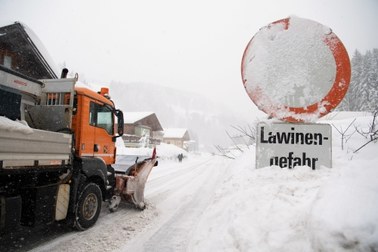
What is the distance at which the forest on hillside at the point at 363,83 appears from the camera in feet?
123

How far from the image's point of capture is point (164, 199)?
28.8ft

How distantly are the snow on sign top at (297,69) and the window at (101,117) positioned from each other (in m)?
4.57

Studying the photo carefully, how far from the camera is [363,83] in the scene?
39312 millimetres

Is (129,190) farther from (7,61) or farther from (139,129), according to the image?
(139,129)

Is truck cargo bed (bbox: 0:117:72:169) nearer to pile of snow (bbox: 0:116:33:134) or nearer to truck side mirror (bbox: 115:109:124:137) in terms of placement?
pile of snow (bbox: 0:116:33:134)

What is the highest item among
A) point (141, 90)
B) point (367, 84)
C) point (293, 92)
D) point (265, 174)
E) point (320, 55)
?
point (141, 90)

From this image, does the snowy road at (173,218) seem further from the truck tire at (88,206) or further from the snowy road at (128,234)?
the truck tire at (88,206)

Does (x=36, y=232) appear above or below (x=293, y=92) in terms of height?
below

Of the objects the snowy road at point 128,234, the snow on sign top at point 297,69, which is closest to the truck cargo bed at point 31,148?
the snowy road at point 128,234

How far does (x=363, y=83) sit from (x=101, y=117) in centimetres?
4460

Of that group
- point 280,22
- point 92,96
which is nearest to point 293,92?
point 280,22

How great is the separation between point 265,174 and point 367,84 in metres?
45.6

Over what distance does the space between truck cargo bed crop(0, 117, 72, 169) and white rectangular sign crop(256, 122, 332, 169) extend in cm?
321

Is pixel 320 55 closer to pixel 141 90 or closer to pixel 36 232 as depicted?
pixel 36 232
